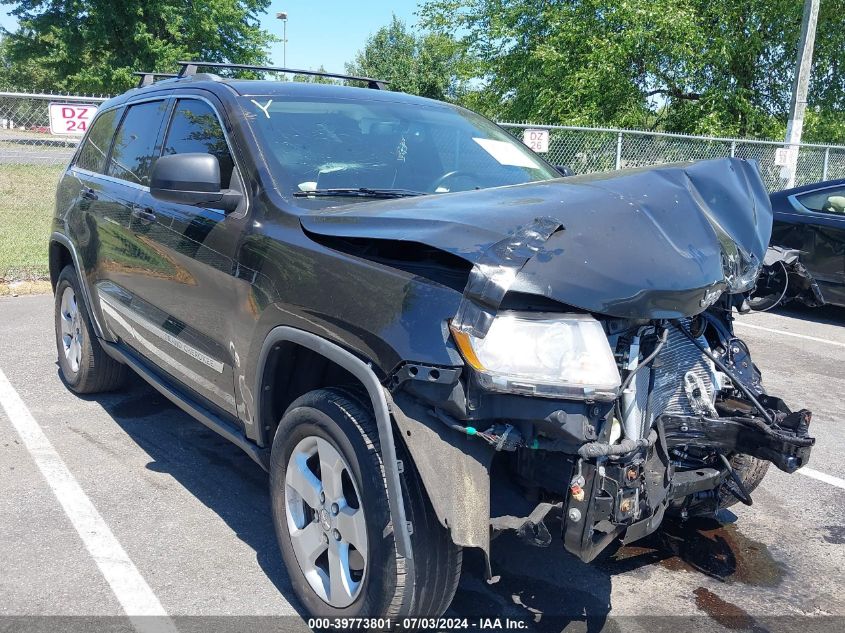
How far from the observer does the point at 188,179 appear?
122 inches

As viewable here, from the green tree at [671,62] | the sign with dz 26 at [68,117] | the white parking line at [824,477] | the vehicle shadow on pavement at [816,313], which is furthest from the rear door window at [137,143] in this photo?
the green tree at [671,62]

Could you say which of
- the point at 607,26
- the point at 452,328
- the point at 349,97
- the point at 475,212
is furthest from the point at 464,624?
the point at 607,26

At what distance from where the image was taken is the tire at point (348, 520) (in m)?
2.44

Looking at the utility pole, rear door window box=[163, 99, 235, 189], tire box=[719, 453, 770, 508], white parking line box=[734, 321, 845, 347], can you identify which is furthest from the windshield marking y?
the utility pole

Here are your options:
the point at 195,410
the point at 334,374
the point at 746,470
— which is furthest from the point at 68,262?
the point at 746,470

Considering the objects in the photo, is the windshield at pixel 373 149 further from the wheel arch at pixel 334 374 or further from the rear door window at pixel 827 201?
the rear door window at pixel 827 201

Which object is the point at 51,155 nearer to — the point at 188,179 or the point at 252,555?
the point at 188,179

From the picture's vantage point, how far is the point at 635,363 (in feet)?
8.10

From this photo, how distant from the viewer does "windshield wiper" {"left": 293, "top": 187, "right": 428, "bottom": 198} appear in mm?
3256

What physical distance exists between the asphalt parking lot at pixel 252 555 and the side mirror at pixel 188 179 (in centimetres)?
153

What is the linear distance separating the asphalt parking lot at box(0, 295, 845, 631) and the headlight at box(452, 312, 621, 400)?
1202 millimetres

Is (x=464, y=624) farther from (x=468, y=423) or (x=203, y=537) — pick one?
(x=203, y=537)

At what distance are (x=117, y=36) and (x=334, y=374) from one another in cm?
3401

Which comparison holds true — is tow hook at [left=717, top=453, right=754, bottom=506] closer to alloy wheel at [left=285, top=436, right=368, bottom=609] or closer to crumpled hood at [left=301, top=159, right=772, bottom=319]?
crumpled hood at [left=301, top=159, right=772, bottom=319]
